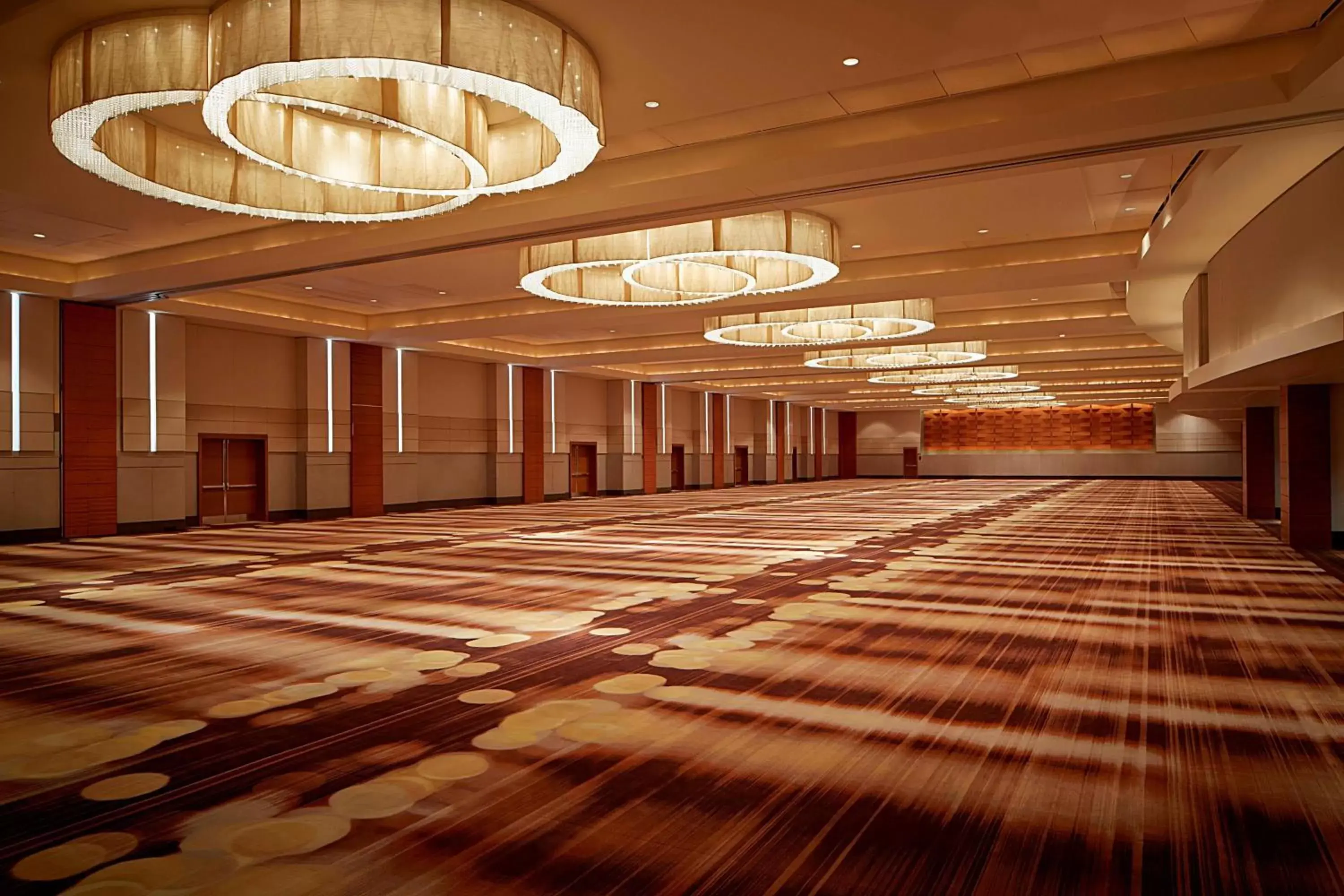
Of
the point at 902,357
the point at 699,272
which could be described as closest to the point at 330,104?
the point at 699,272

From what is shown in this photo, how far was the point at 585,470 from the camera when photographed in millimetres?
32188

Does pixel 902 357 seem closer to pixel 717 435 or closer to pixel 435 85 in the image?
pixel 717 435

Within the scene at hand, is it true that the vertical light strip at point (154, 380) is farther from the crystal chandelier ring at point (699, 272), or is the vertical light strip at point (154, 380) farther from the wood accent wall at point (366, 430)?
the crystal chandelier ring at point (699, 272)

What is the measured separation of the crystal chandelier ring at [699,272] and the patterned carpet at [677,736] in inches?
220

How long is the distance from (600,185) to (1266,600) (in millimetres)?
7997

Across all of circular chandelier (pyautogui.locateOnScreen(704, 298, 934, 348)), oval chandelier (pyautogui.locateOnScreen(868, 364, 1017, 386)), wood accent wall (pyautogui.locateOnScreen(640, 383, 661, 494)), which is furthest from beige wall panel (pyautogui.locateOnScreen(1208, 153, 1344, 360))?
wood accent wall (pyautogui.locateOnScreen(640, 383, 661, 494))

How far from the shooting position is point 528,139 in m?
8.73

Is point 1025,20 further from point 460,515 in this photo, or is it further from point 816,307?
point 460,515

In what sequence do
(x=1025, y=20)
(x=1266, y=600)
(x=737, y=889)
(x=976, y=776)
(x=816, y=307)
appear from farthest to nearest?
(x=816, y=307) → (x=1266, y=600) → (x=1025, y=20) → (x=976, y=776) → (x=737, y=889)

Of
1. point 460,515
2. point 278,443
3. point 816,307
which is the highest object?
point 816,307

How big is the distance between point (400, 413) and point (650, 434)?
39.6 feet

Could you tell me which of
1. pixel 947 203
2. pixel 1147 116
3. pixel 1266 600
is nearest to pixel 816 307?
pixel 947 203

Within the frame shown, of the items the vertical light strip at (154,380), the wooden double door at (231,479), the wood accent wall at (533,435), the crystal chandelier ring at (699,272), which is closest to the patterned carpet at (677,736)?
the crystal chandelier ring at (699,272)

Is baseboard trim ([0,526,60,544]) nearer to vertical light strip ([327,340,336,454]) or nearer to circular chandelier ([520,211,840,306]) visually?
vertical light strip ([327,340,336,454])
